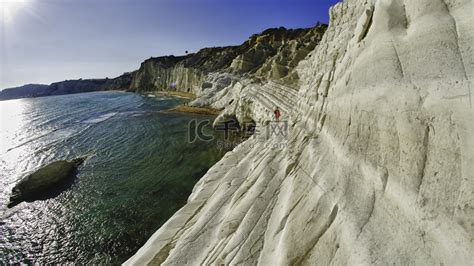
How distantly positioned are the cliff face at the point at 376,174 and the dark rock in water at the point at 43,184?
1059 centimetres

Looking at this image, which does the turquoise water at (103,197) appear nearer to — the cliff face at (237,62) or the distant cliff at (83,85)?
the cliff face at (237,62)

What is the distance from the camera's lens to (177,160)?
1592 centimetres

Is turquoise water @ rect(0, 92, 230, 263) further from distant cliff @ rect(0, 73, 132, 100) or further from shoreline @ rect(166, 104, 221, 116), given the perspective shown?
distant cliff @ rect(0, 73, 132, 100)

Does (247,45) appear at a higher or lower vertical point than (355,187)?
higher

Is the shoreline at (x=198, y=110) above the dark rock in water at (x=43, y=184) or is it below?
above

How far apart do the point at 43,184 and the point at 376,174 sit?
16.9 m

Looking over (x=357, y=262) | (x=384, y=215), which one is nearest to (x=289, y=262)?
(x=357, y=262)

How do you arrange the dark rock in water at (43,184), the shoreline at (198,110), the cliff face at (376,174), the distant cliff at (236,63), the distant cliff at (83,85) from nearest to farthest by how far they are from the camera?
the cliff face at (376,174) < the dark rock in water at (43,184) < the distant cliff at (236,63) < the shoreline at (198,110) < the distant cliff at (83,85)

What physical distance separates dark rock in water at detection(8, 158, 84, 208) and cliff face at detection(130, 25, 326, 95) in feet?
68.5

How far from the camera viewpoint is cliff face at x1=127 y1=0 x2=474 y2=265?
252 cm

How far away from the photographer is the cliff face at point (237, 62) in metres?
29.5

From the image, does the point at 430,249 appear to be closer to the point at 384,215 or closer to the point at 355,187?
the point at 384,215

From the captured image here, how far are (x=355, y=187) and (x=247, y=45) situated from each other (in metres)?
59.1

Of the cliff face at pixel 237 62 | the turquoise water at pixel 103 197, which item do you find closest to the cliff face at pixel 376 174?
the turquoise water at pixel 103 197
